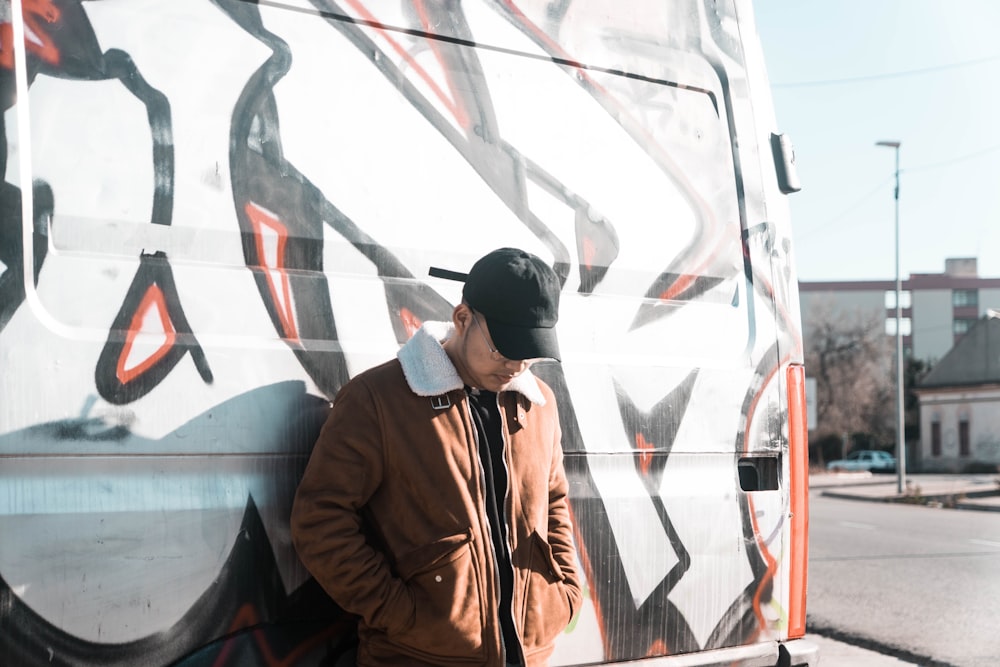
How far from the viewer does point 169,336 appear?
2.16m

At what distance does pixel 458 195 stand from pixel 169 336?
81 centimetres

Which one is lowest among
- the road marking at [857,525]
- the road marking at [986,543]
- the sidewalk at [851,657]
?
the sidewalk at [851,657]

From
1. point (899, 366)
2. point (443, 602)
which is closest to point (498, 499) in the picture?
point (443, 602)

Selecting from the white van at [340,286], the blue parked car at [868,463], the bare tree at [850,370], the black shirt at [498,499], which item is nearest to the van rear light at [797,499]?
the white van at [340,286]

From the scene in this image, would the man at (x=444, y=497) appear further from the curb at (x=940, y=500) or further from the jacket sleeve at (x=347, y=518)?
the curb at (x=940, y=500)

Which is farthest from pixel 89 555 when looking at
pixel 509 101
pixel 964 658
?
pixel 964 658

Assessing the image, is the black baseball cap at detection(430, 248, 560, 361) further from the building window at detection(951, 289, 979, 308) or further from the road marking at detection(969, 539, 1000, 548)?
the building window at detection(951, 289, 979, 308)

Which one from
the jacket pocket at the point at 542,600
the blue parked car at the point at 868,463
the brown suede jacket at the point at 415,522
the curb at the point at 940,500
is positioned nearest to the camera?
the brown suede jacket at the point at 415,522

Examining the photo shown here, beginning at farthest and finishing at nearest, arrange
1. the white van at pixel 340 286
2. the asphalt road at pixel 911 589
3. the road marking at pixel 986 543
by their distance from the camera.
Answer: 1. the road marking at pixel 986 543
2. the asphalt road at pixel 911 589
3. the white van at pixel 340 286

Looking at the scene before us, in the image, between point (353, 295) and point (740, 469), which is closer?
point (353, 295)

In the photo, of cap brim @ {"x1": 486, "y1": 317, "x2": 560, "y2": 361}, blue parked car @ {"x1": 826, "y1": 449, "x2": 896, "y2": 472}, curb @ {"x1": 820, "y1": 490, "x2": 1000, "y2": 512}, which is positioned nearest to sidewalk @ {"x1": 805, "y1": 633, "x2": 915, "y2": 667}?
cap brim @ {"x1": 486, "y1": 317, "x2": 560, "y2": 361}

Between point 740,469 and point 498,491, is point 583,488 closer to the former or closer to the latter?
point 498,491

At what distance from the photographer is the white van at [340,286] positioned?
2072 mm

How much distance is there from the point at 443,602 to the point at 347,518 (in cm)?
29
